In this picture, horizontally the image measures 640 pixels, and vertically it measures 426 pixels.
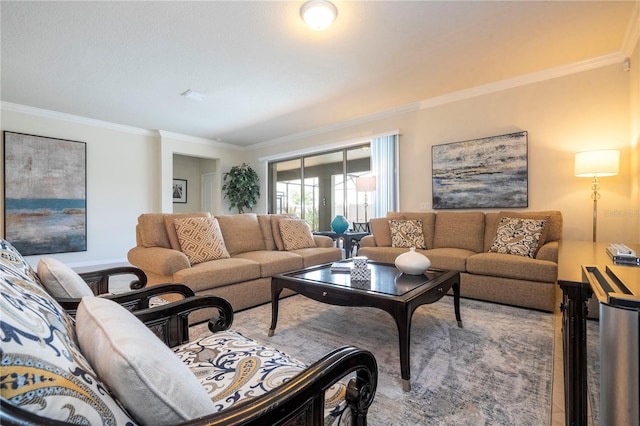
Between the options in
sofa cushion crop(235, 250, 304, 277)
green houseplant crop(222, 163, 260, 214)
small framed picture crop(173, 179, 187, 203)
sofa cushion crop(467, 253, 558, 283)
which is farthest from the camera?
small framed picture crop(173, 179, 187, 203)

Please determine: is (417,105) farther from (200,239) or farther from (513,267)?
(200,239)

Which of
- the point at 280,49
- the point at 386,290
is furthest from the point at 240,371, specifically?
the point at 280,49

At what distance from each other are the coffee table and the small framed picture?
6534 millimetres

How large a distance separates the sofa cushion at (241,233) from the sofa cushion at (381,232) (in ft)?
5.11

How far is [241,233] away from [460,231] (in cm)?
269

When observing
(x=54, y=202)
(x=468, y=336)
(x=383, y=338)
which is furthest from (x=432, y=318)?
(x=54, y=202)

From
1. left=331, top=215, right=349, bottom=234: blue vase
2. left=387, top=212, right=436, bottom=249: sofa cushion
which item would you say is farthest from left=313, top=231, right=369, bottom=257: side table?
left=387, top=212, right=436, bottom=249: sofa cushion

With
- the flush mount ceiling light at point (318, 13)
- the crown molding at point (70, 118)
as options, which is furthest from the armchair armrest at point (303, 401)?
the crown molding at point (70, 118)

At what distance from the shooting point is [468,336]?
2.22m

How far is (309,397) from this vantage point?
2.28ft

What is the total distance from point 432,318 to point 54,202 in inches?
235

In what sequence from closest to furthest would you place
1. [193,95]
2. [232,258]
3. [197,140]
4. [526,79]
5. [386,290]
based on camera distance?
[386,290] < [232,258] < [526,79] < [193,95] < [197,140]

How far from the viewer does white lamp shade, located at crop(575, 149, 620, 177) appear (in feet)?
9.66

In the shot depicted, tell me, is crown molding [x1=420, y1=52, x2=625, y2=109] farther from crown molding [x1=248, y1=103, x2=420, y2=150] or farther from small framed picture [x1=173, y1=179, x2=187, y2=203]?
small framed picture [x1=173, y1=179, x2=187, y2=203]
